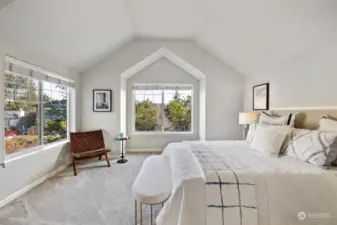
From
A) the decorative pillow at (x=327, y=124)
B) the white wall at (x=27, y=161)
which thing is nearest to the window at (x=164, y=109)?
the white wall at (x=27, y=161)

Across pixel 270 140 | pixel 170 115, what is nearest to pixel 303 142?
pixel 270 140

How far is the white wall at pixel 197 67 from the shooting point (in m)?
5.03

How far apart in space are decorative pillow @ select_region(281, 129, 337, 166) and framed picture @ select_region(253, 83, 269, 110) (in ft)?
5.89

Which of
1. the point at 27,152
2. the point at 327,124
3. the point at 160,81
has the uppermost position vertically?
the point at 160,81

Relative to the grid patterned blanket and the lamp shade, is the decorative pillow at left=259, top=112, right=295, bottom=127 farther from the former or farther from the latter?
the grid patterned blanket

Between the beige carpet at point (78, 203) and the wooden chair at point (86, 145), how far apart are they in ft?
1.25

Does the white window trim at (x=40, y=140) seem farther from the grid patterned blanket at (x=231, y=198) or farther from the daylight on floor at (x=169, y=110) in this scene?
the grid patterned blanket at (x=231, y=198)

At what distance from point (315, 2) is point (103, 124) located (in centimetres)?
448

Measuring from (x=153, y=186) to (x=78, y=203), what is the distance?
128 centimetres

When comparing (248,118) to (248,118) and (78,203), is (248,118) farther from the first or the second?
(78,203)

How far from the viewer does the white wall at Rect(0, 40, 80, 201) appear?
2.57 meters

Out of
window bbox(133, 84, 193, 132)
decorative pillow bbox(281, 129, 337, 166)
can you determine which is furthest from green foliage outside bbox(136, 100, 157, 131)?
decorative pillow bbox(281, 129, 337, 166)

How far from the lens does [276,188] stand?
163 centimetres

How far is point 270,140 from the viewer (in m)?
2.53
